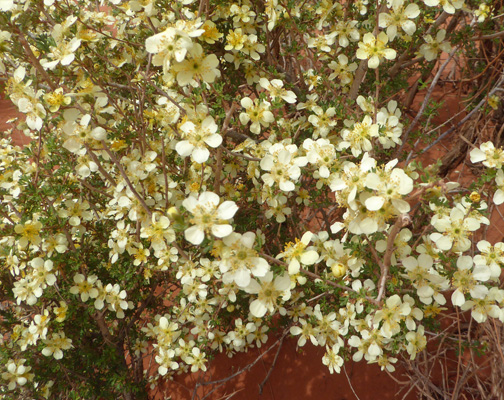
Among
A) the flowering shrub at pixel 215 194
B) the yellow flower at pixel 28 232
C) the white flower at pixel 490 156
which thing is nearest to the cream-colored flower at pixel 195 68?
the flowering shrub at pixel 215 194

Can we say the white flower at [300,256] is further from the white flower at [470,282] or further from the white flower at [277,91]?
the white flower at [277,91]

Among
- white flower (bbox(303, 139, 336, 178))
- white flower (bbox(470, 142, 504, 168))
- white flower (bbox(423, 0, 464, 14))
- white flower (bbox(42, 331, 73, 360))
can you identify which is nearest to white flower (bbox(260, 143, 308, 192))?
white flower (bbox(303, 139, 336, 178))

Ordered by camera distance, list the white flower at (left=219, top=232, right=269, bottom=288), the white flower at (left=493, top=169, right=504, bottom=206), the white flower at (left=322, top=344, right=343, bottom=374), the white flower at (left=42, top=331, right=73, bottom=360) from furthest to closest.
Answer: the white flower at (left=42, top=331, right=73, bottom=360) < the white flower at (left=322, top=344, right=343, bottom=374) < the white flower at (left=493, top=169, right=504, bottom=206) < the white flower at (left=219, top=232, right=269, bottom=288)

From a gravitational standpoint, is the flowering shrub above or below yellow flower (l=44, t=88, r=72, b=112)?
below

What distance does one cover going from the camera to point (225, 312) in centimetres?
256

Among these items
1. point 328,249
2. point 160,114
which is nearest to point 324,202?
point 328,249

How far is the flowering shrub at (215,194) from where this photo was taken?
1.31 m

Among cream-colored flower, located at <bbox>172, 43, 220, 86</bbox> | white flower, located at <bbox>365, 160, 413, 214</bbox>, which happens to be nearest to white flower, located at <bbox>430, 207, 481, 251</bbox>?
white flower, located at <bbox>365, 160, 413, 214</bbox>

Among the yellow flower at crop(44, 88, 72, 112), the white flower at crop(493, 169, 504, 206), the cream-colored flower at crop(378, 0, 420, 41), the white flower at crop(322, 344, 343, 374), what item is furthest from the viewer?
the white flower at crop(322, 344, 343, 374)

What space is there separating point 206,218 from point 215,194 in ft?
0.35

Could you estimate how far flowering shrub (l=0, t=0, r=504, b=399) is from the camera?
1.31 metres

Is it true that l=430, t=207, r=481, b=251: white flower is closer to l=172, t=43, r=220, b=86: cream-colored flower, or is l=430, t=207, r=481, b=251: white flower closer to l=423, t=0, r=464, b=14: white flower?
l=423, t=0, r=464, b=14: white flower

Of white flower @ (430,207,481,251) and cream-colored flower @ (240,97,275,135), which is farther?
cream-colored flower @ (240,97,275,135)

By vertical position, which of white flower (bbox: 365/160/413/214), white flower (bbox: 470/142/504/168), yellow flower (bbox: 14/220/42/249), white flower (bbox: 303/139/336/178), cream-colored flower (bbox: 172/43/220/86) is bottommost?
yellow flower (bbox: 14/220/42/249)
